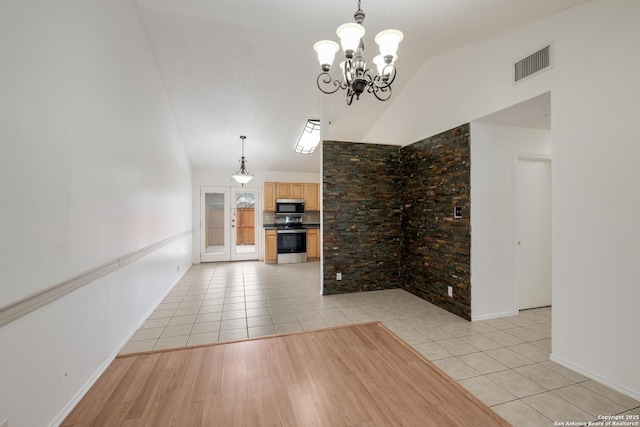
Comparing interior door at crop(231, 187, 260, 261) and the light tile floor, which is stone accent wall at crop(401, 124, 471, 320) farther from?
interior door at crop(231, 187, 260, 261)

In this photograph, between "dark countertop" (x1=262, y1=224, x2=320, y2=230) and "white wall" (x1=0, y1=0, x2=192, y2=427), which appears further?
"dark countertop" (x1=262, y1=224, x2=320, y2=230)

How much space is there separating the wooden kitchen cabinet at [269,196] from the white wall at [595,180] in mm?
5599

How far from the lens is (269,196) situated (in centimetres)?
708

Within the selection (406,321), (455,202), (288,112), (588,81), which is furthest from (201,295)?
(588,81)

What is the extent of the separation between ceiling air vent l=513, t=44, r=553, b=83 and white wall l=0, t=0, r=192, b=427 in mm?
3777

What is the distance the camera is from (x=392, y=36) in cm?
180

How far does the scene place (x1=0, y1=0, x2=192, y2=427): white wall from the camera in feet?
4.22

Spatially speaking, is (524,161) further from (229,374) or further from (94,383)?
(94,383)

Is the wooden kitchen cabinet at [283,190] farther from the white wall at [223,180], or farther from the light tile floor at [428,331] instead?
the light tile floor at [428,331]

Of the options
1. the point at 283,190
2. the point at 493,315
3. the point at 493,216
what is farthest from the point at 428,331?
the point at 283,190

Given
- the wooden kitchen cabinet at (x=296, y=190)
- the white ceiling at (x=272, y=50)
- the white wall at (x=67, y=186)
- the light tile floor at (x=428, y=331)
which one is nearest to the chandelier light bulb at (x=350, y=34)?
the white ceiling at (x=272, y=50)

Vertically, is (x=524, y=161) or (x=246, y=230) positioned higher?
(x=524, y=161)

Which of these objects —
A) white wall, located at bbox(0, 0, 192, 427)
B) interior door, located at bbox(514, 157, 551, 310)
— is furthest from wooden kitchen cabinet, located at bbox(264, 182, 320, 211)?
interior door, located at bbox(514, 157, 551, 310)

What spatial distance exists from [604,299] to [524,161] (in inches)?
80.7
